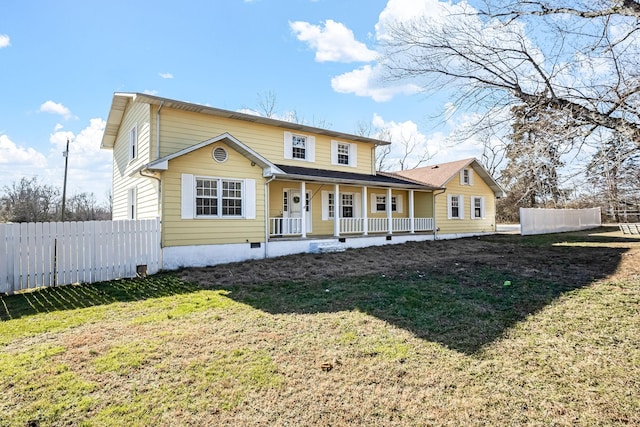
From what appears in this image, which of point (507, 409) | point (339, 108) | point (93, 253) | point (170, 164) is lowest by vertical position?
point (507, 409)

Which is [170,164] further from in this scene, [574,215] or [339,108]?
[574,215]

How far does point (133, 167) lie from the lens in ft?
42.7

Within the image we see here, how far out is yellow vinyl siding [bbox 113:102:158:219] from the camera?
447 inches

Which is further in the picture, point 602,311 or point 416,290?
point 416,290

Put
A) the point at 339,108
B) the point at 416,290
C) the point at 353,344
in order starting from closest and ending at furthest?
1. the point at 353,344
2. the point at 416,290
3. the point at 339,108

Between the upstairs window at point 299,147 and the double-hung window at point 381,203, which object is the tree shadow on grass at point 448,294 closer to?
the upstairs window at point 299,147

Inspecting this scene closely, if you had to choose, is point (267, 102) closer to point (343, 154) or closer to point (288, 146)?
point (343, 154)

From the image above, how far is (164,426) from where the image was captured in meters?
2.63

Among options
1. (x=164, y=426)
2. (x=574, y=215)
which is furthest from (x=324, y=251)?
(x=574, y=215)

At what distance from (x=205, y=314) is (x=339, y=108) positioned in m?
20.8

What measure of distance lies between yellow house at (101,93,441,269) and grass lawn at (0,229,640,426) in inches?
139

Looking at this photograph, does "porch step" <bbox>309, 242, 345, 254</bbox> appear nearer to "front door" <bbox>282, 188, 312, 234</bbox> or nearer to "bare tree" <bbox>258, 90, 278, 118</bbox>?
"front door" <bbox>282, 188, 312, 234</bbox>

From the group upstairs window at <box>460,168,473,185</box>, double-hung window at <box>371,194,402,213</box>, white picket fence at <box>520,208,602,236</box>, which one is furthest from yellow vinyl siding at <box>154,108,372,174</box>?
white picket fence at <box>520,208,602,236</box>

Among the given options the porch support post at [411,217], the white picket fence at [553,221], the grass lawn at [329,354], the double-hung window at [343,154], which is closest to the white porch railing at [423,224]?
the porch support post at [411,217]
